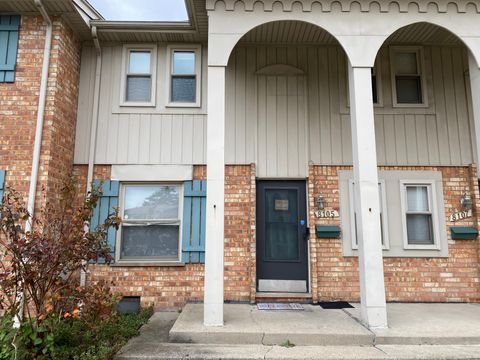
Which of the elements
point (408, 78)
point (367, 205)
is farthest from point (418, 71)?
point (367, 205)

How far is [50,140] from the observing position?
5.33 meters

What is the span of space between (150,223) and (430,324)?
14.5 ft

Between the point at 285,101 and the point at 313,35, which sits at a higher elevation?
the point at 313,35

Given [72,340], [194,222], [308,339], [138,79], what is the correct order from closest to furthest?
[308,339] < [72,340] < [194,222] < [138,79]

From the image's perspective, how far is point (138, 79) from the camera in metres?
6.29

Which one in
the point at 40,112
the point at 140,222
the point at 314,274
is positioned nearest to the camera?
the point at 40,112

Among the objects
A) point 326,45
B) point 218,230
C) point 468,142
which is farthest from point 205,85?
point 468,142

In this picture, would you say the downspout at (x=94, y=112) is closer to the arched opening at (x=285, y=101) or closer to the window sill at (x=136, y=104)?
the window sill at (x=136, y=104)

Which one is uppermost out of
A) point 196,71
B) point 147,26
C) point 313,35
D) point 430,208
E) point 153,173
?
point 147,26

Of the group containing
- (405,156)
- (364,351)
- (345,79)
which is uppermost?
(345,79)

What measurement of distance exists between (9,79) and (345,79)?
5591 millimetres

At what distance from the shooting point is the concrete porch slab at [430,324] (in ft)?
13.4

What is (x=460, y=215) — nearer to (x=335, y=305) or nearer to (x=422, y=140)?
(x=422, y=140)

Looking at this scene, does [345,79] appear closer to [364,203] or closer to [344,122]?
[344,122]
